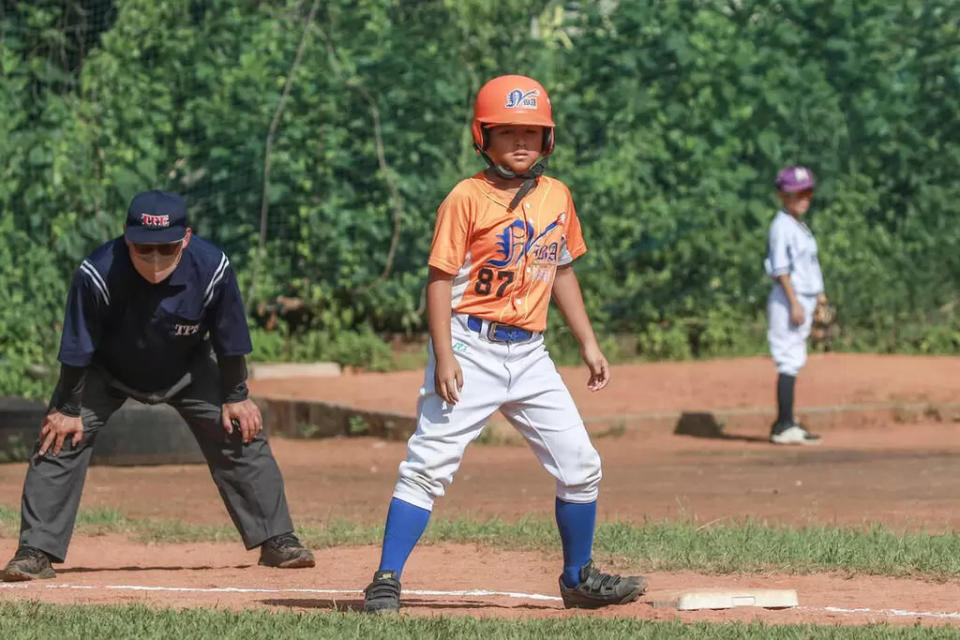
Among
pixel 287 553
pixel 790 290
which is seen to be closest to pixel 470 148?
pixel 790 290

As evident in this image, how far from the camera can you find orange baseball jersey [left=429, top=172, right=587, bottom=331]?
5.84 metres

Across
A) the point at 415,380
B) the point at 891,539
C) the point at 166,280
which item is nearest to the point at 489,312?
the point at 166,280

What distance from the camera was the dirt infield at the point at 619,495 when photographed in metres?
6.38

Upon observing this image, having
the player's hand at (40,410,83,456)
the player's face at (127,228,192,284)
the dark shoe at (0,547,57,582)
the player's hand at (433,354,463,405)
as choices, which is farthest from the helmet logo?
the dark shoe at (0,547,57,582)

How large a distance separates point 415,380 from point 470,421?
8112 millimetres

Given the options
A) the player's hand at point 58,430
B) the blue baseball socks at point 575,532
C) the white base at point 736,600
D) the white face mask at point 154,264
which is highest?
the white face mask at point 154,264

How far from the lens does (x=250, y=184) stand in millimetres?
15148

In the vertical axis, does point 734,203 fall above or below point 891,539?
above

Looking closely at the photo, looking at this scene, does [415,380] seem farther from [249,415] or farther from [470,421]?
[470,421]

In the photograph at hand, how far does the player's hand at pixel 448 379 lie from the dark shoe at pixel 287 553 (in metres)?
1.65

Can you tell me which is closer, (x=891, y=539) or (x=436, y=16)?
(x=891, y=539)

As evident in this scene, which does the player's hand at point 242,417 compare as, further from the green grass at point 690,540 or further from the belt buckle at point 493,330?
the belt buckle at point 493,330

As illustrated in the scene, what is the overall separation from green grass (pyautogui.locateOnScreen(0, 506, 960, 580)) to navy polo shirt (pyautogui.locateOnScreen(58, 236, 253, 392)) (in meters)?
1.21

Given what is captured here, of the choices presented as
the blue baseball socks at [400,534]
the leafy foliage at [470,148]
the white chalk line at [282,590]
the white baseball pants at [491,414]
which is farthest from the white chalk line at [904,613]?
the leafy foliage at [470,148]
